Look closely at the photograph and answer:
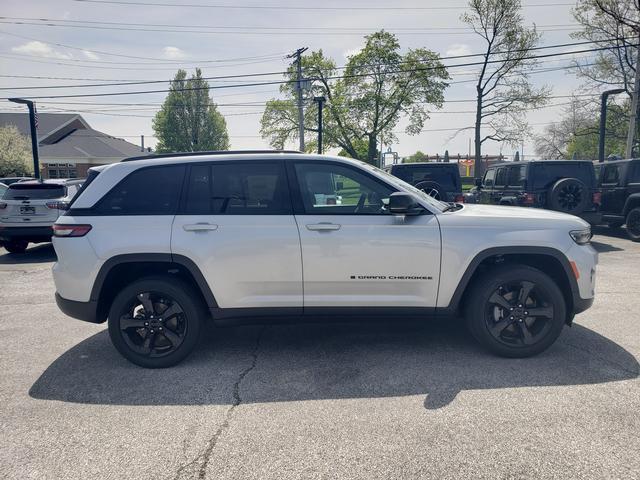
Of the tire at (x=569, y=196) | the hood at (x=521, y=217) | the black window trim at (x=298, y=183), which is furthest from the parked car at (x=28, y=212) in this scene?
the tire at (x=569, y=196)

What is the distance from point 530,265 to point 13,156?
42.2m

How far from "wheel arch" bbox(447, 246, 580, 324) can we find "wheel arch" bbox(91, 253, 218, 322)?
220cm

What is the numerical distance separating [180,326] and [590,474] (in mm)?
3173

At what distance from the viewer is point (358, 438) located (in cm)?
277

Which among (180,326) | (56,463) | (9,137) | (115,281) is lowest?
(56,463)

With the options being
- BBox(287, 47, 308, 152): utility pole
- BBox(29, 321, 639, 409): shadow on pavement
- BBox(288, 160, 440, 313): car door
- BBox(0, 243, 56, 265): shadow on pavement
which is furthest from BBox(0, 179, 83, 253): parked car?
BBox(287, 47, 308, 152): utility pole

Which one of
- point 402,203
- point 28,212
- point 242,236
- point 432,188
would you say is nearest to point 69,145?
point 28,212

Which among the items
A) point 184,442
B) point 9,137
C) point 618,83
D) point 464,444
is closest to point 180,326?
point 184,442

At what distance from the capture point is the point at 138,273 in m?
4.02

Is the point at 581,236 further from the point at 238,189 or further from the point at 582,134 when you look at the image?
the point at 582,134

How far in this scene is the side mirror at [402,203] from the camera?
3605 mm

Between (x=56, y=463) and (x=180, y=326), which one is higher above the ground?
(x=180, y=326)

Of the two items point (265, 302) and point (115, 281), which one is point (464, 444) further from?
point (115, 281)

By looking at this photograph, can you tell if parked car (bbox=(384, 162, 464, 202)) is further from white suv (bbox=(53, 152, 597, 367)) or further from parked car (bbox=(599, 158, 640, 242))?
white suv (bbox=(53, 152, 597, 367))
